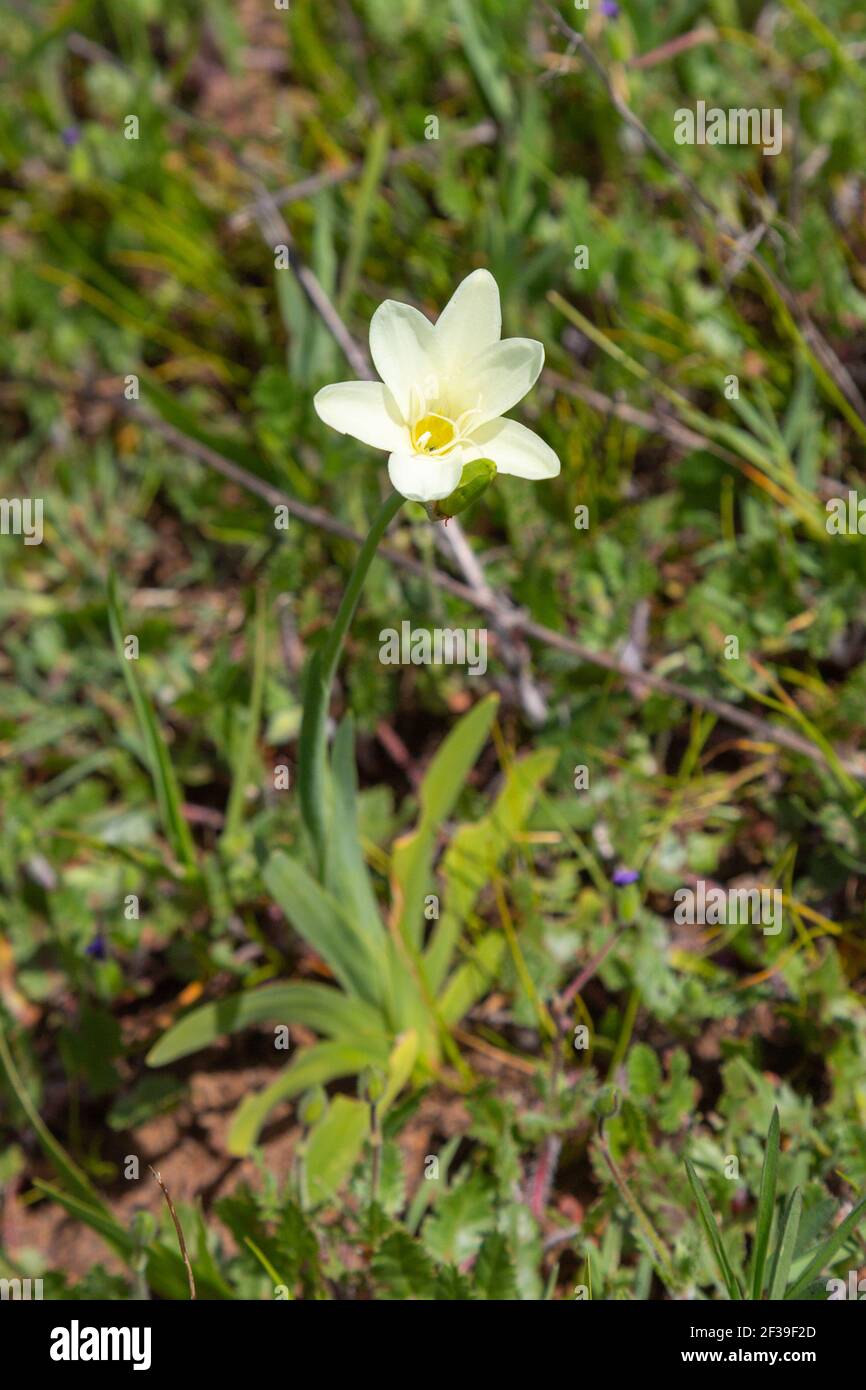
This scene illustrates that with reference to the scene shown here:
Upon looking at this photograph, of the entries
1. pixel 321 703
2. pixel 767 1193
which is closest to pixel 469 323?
pixel 321 703

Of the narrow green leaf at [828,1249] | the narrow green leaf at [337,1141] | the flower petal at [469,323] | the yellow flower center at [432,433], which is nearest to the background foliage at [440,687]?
the narrow green leaf at [337,1141]

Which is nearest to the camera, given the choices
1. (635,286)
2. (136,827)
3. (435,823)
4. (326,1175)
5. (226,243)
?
(326,1175)

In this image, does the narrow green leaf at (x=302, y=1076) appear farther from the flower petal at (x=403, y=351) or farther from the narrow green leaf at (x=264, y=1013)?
the flower petal at (x=403, y=351)

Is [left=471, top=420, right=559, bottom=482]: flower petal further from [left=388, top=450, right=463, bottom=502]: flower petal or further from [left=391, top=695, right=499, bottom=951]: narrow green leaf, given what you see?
[left=391, top=695, right=499, bottom=951]: narrow green leaf
